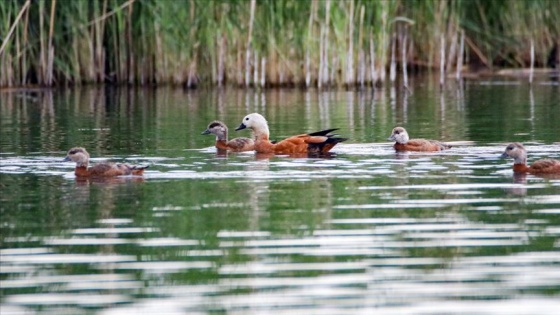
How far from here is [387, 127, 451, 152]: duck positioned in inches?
612

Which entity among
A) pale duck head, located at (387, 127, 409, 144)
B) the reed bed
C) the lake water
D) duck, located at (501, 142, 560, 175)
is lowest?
the lake water

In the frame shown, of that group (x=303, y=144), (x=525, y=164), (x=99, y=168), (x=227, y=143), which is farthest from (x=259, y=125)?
(x=525, y=164)

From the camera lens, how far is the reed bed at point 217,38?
26344 millimetres

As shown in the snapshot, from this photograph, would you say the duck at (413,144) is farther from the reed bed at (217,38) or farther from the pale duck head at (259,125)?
the reed bed at (217,38)

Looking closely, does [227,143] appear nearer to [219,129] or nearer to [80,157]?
[219,129]

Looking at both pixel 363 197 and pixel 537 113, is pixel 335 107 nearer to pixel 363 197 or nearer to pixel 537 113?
pixel 537 113

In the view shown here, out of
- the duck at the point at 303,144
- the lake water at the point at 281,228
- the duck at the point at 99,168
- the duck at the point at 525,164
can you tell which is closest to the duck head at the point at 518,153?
the duck at the point at 525,164

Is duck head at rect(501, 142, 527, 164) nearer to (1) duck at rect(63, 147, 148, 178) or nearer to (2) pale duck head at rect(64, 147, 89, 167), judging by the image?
(1) duck at rect(63, 147, 148, 178)

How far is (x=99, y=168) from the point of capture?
13.5 metres

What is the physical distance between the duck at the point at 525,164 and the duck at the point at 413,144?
6.89ft

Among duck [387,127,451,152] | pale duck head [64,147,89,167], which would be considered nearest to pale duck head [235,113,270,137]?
duck [387,127,451,152]

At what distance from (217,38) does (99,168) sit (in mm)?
13886

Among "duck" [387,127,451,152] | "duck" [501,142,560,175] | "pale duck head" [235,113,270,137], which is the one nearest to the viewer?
Result: "duck" [501,142,560,175]

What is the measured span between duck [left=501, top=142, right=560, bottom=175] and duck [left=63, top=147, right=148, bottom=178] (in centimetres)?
363
